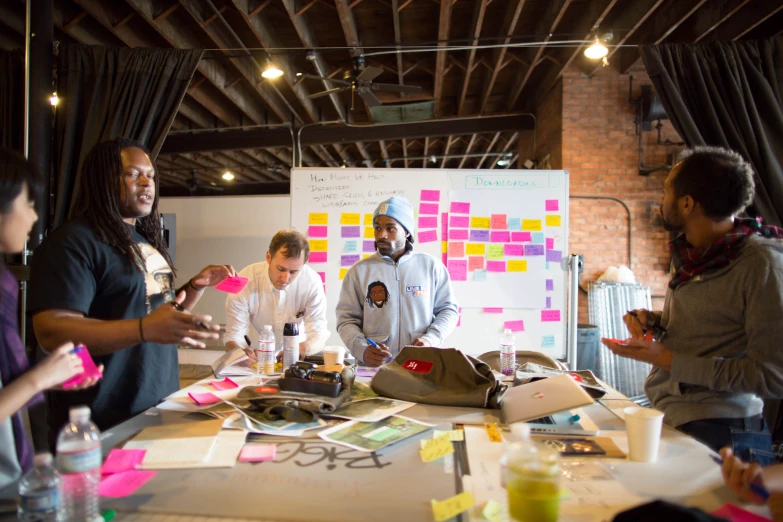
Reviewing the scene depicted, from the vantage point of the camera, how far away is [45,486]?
90cm

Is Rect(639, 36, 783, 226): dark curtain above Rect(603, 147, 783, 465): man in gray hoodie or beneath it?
above

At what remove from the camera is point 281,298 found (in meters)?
2.71

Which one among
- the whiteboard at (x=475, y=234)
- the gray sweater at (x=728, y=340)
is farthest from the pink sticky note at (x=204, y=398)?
the whiteboard at (x=475, y=234)

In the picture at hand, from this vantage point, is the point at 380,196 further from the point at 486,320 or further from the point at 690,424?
the point at 690,424

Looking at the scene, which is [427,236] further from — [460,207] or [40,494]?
[40,494]

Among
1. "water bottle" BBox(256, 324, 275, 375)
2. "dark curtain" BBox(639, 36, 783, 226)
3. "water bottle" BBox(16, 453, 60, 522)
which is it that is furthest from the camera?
"dark curtain" BBox(639, 36, 783, 226)

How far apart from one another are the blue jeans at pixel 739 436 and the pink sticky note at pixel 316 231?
3104 mm

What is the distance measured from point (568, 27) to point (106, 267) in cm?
498

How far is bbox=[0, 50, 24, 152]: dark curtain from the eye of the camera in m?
3.12

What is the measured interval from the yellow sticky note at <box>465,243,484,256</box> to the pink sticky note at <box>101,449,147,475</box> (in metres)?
3.25

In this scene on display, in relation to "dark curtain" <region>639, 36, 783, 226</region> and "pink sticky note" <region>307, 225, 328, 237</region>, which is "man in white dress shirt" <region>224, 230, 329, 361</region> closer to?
"pink sticky note" <region>307, 225, 328, 237</region>

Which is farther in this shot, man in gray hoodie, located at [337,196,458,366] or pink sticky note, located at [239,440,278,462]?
man in gray hoodie, located at [337,196,458,366]

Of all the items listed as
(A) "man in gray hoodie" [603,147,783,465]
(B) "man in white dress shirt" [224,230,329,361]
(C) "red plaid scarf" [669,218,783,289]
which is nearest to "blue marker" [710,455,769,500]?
(A) "man in gray hoodie" [603,147,783,465]

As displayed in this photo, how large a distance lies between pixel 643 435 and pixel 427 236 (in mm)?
3017
